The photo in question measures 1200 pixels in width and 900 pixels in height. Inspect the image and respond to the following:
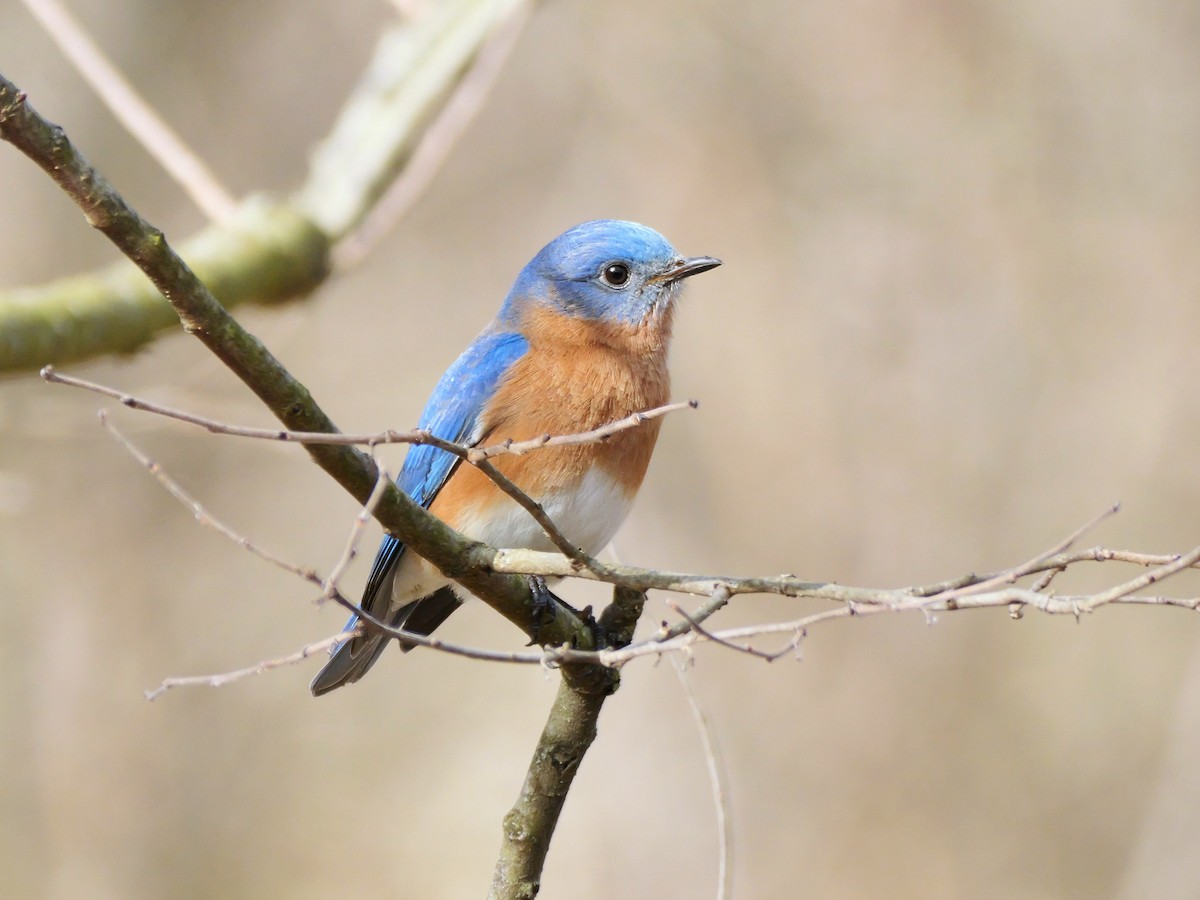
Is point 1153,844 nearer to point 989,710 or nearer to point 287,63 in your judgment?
point 989,710

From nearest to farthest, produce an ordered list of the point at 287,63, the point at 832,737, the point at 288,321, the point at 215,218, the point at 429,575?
the point at 429,575, the point at 215,218, the point at 288,321, the point at 832,737, the point at 287,63

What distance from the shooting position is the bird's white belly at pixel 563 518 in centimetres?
351

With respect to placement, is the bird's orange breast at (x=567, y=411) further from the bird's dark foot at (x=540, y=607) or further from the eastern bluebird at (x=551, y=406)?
the bird's dark foot at (x=540, y=607)

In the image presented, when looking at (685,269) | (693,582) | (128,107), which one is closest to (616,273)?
(685,269)

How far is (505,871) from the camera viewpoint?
2.84m

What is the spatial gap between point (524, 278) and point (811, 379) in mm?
2673

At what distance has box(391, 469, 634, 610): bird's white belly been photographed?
3508 mm

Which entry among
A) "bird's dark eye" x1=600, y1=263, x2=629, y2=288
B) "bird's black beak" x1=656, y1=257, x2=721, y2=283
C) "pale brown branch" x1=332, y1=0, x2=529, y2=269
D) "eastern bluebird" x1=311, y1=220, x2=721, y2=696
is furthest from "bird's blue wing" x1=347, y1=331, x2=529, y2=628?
"pale brown branch" x1=332, y1=0, x2=529, y2=269

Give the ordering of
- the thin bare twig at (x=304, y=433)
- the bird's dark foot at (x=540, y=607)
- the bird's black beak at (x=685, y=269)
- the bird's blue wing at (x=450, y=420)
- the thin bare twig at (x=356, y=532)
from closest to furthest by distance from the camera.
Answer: the thin bare twig at (x=304, y=433), the thin bare twig at (x=356, y=532), the bird's dark foot at (x=540, y=607), the bird's blue wing at (x=450, y=420), the bird's black beak at (x=685, y=269)

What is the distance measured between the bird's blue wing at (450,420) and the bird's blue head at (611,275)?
253 mm

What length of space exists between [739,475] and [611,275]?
2.66 metres

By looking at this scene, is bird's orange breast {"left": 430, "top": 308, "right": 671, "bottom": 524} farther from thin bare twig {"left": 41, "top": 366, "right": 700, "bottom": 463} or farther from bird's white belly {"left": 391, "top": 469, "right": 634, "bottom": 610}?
thin bare twig {"left": 41, "top": 366, "right": 700, "bottom": 463}

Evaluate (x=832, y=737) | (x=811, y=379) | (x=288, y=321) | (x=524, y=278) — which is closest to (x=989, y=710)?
(x=832, y=737)

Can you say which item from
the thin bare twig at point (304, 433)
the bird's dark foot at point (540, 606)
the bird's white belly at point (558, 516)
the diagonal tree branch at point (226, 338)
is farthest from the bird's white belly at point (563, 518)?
the thin bare twig at point (304, 433)
